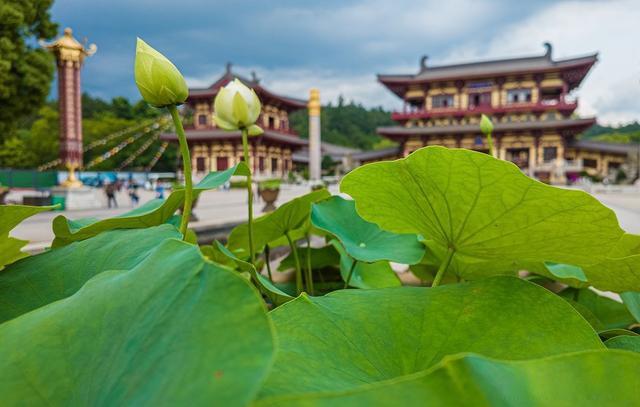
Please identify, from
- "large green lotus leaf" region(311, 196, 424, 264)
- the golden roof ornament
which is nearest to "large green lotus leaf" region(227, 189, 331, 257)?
"large green lotus leaf" region(311, 196, 424, 264)

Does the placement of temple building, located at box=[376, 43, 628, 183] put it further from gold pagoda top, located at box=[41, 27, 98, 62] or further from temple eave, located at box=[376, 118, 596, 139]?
gold pagoda top, located at box=[41, 27, 98, 62]

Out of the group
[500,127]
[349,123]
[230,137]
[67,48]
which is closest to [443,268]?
[67,48]

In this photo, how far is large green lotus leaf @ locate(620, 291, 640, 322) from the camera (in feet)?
1.30

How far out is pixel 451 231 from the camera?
0.36m

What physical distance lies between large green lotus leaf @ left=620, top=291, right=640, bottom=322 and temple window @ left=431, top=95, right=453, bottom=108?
16.6 m

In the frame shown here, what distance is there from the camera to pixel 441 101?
53.1 feet

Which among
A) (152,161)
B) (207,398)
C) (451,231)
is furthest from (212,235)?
(152,161)

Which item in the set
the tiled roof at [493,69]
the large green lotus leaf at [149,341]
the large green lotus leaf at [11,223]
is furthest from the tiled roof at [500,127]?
the large green lotus leaf at [149,341]

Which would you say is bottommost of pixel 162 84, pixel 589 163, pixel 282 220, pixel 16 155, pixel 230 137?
pixel 282 220

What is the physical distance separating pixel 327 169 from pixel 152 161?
8947mm

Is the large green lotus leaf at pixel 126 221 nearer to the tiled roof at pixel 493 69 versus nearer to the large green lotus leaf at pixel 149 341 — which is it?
the large green lotus leaf at pixel 149 341

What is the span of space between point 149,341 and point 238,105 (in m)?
0.45

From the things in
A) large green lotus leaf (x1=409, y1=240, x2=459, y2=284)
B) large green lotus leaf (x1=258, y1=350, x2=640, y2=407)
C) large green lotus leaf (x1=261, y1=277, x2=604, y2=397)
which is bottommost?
large green lotus leaf (x1=409, y1=240, x2=459, y2=284)

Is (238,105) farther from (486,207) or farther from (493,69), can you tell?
(493,69)
